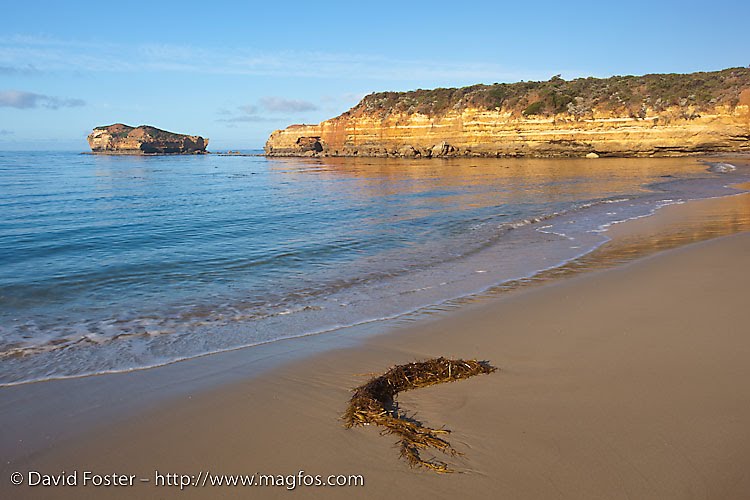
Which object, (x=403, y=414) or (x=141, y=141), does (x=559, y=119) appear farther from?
(x=141, y=141)

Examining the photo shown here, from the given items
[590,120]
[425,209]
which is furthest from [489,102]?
[425,209]

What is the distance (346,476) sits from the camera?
3000mm

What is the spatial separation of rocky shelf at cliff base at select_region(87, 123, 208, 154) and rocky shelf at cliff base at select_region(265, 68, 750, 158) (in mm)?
61402

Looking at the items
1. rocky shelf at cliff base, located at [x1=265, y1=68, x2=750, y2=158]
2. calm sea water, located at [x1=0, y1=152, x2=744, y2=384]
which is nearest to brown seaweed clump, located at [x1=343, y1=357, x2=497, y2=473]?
calm sea water, located at [x1=0, y1=152, x2=744, y2=384]

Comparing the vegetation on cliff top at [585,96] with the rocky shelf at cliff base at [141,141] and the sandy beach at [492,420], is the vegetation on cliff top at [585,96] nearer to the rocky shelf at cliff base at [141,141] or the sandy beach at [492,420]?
the sandy beach at [492,420]

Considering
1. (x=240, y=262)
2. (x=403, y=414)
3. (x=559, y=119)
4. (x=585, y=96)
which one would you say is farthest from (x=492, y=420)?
(x=585, y=96)

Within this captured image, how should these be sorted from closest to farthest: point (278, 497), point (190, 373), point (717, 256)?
1. point (278, 497)
2. point (190, 373)
3. point (717, 256)

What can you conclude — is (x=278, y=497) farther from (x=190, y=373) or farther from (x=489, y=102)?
(x=489, y=102)

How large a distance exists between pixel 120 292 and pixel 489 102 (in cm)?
5947

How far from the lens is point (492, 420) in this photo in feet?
11.7

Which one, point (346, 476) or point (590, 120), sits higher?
point (590, 120)

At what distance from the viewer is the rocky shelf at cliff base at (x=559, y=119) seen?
48594mm

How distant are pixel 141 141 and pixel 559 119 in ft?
319

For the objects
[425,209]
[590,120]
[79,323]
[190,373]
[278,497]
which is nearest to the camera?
[278,497]
